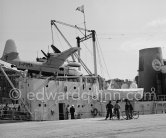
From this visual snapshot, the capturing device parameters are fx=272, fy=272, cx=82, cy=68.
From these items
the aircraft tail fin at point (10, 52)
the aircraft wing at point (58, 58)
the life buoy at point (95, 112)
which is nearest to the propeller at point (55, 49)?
the aircraft wing at point (58, 58)

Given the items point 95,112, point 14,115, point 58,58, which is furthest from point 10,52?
point 95,112

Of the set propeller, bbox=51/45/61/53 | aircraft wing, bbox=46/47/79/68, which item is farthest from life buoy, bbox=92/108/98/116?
propeller, bbox=51/45/61/53

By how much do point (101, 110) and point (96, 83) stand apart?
2.69 meters

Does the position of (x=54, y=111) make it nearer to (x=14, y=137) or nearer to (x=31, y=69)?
(x=31, y=69)

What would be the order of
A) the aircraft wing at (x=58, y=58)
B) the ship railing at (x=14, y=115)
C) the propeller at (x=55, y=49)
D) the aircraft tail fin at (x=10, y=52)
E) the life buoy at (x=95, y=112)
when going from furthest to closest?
the propeller at (x=55, y=49) < the aircraft wing at (x=58, y=58) < the aircraft tail fin at (x=10, y=52) < the life buoy at (x=95, y=112) < the ship railing at (x=14, y=115)

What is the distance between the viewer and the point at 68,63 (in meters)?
29.6

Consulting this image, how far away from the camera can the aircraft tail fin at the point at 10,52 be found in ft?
89.2

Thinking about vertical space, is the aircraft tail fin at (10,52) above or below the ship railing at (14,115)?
above

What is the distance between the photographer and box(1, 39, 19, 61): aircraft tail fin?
89.2ft

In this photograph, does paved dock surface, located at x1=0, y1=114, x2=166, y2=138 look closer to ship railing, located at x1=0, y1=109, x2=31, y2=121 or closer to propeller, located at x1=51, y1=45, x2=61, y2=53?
ship railing, located at x1=0, y1=109, x2=31, y2=121

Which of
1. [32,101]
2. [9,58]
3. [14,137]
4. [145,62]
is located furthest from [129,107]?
[145,62]

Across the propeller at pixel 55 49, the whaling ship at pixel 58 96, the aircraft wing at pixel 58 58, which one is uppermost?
the propeller at pixel 55 49

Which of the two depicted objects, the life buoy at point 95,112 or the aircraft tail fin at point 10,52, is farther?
the aircraft tail fin at point 10,52

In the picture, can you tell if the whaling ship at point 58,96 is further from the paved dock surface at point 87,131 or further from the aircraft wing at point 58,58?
the paved dock surface at point 87,131
